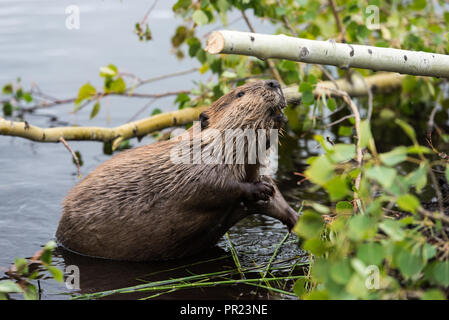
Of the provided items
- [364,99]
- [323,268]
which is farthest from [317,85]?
[364,99]

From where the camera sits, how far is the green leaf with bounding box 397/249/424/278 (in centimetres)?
223

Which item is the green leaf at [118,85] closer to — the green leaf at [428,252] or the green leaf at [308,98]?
the green leaf at [308,98]

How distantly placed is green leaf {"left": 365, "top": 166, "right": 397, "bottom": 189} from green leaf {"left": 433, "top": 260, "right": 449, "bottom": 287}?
445 mm

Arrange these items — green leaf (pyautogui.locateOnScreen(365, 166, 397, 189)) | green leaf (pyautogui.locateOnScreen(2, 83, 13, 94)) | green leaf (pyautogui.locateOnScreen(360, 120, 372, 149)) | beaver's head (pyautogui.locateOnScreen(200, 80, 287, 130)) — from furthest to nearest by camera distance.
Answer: green leaf (pyautogui.locateOnScreen(2, 83, 13, 94)) < beaver's head (pyautogui.locateOnScreen(200, 80, 287, 130)) < green leaf (pyautogui.locateOnScreen(360, 120, 372, 149)) < green leaf (pyautogui.locateOnScreen(365, 166, 397, 189))

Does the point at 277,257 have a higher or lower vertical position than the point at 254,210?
lower

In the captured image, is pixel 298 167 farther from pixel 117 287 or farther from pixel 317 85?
pixel 117 287

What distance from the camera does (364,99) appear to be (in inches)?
293

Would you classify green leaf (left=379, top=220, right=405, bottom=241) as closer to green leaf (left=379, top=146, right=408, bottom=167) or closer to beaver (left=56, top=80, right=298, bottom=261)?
green leaf (left=379, top=146, right=408, bottom=167)

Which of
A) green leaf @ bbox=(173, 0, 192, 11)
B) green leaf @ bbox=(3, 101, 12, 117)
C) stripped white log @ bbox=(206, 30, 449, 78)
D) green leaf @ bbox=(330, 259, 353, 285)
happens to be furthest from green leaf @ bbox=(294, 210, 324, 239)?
green leaf @ bbox=(3, 101, 12, 117)

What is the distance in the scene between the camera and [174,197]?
3.79 meters

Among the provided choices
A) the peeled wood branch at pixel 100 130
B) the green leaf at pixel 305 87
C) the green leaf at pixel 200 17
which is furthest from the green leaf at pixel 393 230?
the peeled wood branch at pixel 100 130

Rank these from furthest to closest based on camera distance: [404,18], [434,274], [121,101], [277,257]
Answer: [121,101]
[404,18]
[277,257]
[434,274]

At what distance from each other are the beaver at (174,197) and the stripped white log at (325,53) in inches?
24.4

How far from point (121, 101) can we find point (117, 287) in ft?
13.1
